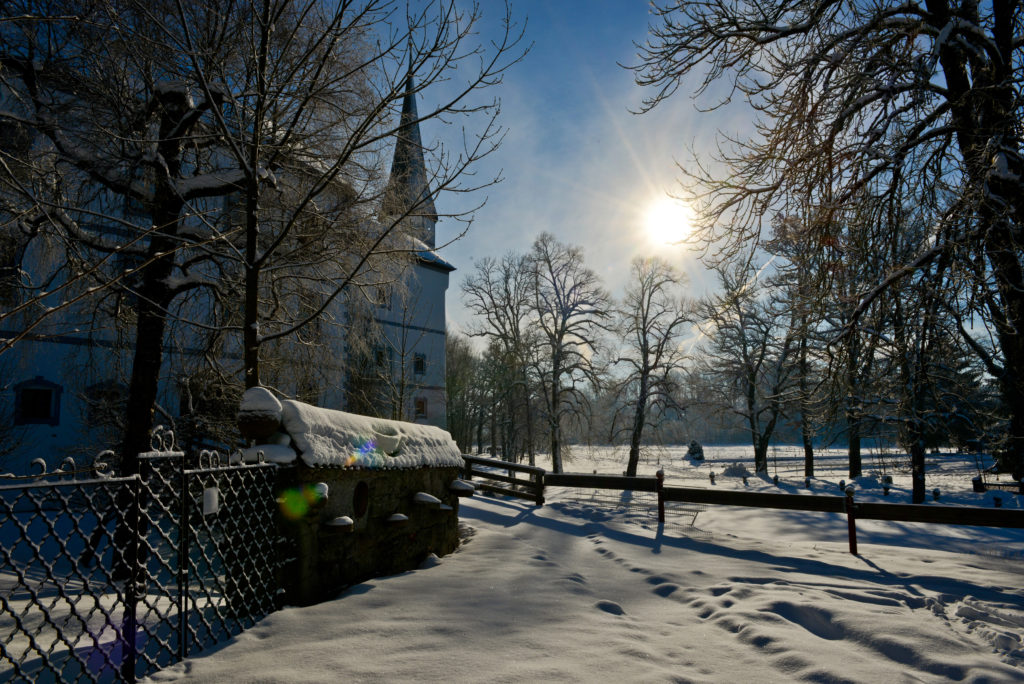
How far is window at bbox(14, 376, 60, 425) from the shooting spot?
47.3ft

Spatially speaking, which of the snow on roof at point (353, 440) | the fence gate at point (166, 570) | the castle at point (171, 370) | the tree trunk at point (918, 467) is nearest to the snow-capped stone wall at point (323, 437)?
the snow on roof at point (353, 440)

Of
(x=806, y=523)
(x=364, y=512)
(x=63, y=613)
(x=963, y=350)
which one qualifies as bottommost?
(x=806, y=523)

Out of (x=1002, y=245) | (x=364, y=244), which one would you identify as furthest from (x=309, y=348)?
(x=1002, y=245)

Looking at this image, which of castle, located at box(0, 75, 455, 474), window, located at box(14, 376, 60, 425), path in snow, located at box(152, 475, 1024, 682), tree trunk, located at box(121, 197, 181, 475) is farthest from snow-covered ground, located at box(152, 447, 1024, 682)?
window, located at box(14, 376, 60, 425)

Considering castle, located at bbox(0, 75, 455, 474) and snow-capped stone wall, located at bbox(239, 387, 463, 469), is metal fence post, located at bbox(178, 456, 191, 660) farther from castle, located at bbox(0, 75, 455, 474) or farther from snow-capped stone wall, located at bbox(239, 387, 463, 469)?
castle, located at bbox(0, 75, 455, 474)

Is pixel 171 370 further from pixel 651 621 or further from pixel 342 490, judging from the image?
pixel 651 621

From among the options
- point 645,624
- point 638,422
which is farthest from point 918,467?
point 645,624

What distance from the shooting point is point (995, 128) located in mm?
5785

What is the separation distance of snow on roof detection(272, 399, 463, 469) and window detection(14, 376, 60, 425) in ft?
44.8

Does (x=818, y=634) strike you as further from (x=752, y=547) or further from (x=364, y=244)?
(x=364, y=244)

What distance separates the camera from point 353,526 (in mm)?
4988

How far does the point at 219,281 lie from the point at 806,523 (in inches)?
530

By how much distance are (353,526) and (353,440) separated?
781 mm

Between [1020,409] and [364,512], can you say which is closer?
[364,512]
